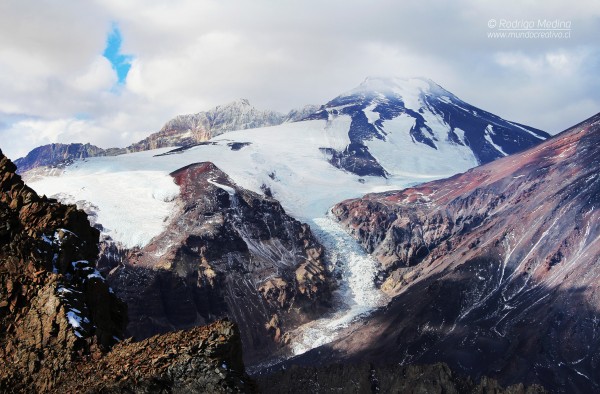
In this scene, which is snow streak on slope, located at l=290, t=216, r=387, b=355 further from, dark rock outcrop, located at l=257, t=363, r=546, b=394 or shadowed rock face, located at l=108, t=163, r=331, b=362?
dark rock outcrop, located at l=257, t=363, r=546, b=394

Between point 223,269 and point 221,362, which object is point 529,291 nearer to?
point 223,269

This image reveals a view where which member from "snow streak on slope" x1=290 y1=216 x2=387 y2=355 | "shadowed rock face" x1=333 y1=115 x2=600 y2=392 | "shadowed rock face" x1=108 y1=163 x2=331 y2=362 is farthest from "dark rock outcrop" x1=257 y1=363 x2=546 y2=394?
"shadowed rock face" x1=108 y1=163 x2=331 y2=362

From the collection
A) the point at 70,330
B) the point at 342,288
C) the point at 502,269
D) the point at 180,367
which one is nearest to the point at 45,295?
the point at 70,330

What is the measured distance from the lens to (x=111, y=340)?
73.8 feet

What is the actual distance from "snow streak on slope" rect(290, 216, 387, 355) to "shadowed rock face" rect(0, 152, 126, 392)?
113603 mm

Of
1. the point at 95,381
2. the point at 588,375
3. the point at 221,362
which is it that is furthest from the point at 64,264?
the point at 588,375

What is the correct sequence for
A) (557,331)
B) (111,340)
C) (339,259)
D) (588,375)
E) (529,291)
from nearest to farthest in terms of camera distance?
(111,340) < (588,375) < (557,331) < (529,291) < (339,259)

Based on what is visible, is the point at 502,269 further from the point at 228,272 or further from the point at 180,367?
the point at 180,367

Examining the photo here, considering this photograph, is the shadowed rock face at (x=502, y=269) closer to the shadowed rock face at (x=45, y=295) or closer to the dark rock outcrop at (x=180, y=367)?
the shadowed rock face at (x=45, y=295)

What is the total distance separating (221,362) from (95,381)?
337cm

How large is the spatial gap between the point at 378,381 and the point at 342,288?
53.1 meters

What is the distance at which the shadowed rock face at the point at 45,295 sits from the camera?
21.1 meters

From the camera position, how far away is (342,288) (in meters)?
164

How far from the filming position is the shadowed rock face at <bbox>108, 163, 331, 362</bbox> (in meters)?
142
